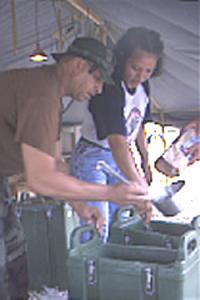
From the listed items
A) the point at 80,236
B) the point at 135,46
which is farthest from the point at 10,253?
the point at 135,46

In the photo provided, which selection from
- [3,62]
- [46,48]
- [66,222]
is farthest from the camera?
[46,48]

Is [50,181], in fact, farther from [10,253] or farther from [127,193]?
[10,253]

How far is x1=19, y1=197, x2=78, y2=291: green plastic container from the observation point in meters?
2.70

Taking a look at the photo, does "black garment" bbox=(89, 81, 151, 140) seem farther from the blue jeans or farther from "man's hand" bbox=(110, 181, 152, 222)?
"man's hand" bbox=(110, 181, 152, 222)

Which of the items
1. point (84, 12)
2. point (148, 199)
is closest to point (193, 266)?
point (148, 199)

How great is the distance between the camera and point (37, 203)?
9.23ft

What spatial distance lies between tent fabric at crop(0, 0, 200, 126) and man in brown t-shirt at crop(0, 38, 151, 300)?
532mm

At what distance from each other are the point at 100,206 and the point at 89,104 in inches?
18.0

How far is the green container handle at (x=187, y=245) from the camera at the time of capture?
69.5 inches

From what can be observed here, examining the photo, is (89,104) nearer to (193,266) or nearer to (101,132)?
(101,132)

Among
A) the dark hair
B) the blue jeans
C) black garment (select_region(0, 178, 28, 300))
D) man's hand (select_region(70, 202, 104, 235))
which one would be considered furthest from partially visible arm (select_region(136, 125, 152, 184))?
black garment (select_region(0, 178, 28, 300))

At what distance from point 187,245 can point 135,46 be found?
87 centimetres

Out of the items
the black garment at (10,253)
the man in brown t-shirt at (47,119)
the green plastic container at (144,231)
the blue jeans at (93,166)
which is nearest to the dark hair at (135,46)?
the blue jeans at (93,166)

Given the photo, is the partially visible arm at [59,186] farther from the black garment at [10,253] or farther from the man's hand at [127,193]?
the black garment at [10,253]
